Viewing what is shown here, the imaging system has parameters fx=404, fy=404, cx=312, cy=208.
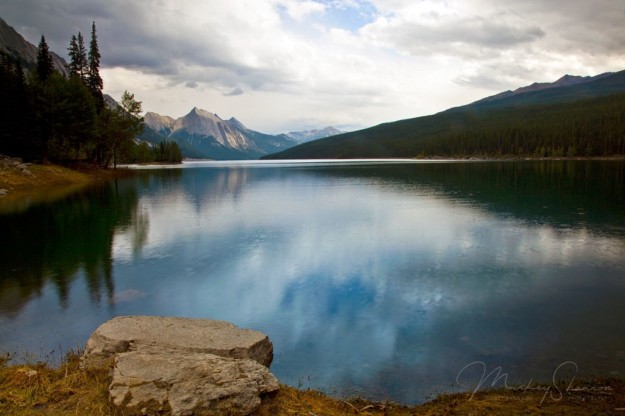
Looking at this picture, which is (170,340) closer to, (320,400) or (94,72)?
(320,400)

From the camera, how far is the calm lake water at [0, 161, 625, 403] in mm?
12695

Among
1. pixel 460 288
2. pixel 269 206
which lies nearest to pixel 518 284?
pixel 460 288

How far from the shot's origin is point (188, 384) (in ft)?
28.5

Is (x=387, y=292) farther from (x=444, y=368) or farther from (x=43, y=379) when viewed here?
(x=43, y=379)

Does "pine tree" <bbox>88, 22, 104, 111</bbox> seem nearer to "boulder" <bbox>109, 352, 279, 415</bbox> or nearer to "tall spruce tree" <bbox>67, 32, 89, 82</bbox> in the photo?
"tall spruce tree" <bbox>67, 32, 89, 82</bbox>

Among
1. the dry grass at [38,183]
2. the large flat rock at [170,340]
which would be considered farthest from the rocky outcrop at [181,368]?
the dry grass at [38,183]

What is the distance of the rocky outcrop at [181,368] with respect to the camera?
27.9ft

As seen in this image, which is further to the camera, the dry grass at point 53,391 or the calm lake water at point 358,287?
the calm lake water at point 358,287

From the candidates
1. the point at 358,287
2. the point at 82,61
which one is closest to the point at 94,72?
the point at 82,61

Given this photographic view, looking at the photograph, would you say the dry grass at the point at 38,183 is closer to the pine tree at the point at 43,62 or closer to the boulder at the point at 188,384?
the pine tree at the point at 43,62

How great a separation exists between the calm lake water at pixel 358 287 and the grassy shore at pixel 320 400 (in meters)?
0.90

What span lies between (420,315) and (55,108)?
87.5 metres

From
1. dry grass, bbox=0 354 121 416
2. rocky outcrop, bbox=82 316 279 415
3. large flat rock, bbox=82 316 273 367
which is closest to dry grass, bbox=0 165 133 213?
large flat rock, bbox=82 316 273 367

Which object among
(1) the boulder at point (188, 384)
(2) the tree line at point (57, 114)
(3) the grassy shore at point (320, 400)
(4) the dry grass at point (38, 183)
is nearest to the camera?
(1) the boulder at point (188, 384)
